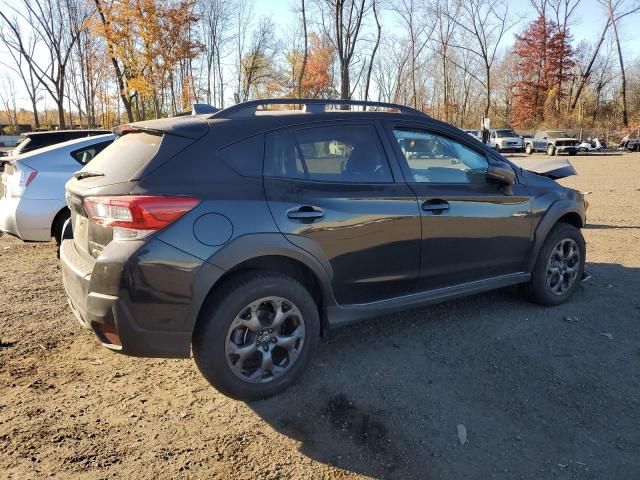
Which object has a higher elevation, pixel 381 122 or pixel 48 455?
pixel 381 122

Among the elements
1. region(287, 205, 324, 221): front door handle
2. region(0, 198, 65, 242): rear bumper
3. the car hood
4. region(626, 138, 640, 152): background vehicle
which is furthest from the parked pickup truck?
region(287, 205, 324, 221): front door handle

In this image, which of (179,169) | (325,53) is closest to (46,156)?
(179,169)

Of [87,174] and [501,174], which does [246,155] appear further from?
[501,174]

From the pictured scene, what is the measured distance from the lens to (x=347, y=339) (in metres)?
4.01

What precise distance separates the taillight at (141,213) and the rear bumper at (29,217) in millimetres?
3695

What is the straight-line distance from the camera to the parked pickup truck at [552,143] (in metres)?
35.2

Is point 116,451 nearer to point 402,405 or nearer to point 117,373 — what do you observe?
point 117,373

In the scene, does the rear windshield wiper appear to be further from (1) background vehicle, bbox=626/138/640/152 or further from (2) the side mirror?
(1) background vehicle, bbox=626/138/640/152

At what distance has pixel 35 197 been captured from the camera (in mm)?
5875

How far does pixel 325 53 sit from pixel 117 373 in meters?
41.8

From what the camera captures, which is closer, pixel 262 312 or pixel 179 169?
pixel 179 169

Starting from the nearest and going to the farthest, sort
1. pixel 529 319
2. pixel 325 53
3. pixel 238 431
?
pixel 238 431 < pixel 529 319 < pixel 325 53

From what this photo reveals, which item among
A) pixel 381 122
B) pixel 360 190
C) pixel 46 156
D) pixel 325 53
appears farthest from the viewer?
pixel 325 53

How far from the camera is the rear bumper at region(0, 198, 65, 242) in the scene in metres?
5.83
